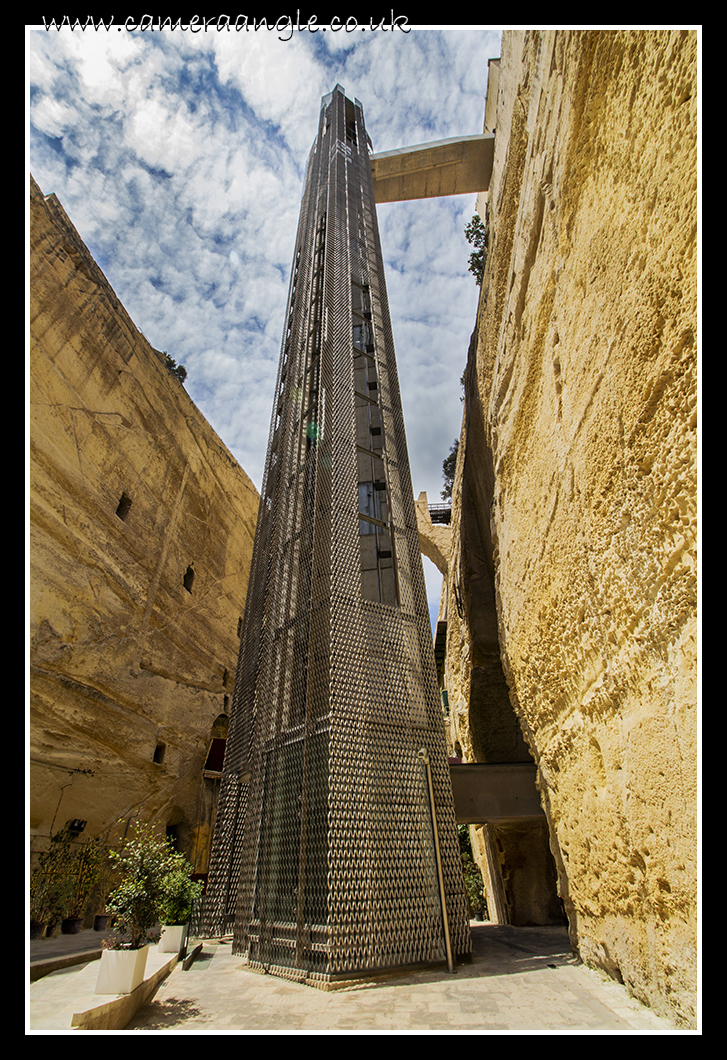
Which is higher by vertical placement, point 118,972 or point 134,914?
point 134,914

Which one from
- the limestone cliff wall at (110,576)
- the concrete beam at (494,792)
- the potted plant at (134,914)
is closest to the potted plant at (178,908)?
the potted plant at (134,914)

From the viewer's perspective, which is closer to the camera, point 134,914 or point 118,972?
point 118,972

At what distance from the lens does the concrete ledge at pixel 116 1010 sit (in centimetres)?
313

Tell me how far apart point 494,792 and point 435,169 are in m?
19.0

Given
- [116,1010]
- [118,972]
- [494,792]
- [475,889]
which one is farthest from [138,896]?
[475,889]

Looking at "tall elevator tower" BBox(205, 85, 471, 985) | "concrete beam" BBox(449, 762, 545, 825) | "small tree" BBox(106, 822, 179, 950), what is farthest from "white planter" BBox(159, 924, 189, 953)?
"concrete beam" BBox(449, 762, 545, 825)

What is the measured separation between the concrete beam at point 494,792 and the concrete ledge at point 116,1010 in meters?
5.53

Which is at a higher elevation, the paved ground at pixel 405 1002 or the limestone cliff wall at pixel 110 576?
the limestone cliff wall at pixel 110 576

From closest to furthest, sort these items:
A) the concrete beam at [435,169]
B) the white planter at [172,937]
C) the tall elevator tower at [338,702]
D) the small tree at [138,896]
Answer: the small tree at [138,896] < the tall elevator tower at [338,702] < the white planter at [172,937] < the concrete beam at [435,169]

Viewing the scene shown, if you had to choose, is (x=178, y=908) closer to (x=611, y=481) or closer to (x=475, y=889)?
(x=611, y=481)

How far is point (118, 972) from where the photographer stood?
3.83m

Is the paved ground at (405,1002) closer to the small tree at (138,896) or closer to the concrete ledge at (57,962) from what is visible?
the concrete ledge at (57,962)
